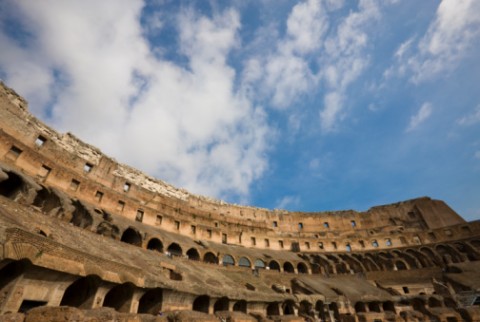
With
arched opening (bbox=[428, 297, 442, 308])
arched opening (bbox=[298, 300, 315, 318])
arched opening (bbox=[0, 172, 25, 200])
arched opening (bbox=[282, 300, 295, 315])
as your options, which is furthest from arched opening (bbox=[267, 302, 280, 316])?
arched opening (bbox=[0, 172, 25, 200])

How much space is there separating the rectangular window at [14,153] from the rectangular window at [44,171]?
187cm

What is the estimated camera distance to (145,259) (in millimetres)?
16281

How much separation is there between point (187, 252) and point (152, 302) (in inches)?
518

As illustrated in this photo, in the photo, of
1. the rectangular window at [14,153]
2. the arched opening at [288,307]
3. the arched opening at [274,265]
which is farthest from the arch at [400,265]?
the rectangular window at [14,153]

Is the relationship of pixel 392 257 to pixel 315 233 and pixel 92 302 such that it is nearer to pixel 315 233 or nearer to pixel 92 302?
pixel 315 233

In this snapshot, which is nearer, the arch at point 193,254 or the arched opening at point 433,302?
the arched opening at point 433,302

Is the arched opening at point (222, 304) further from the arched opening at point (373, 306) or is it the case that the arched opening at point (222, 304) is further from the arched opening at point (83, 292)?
the arched opening at point (373, 306)

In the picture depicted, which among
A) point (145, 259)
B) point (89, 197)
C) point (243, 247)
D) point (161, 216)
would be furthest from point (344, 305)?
point (89, 197)

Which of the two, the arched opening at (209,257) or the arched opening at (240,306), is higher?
the arched opening at (209,257)

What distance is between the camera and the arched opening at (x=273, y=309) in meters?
18.3

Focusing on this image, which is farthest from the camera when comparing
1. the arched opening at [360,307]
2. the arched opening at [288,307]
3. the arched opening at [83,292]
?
the arched opening at [360,307]

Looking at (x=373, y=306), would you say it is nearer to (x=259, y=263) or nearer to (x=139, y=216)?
(x=259, y=263)

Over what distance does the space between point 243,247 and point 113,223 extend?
60.4 ft

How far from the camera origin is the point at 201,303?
15.2 metres
